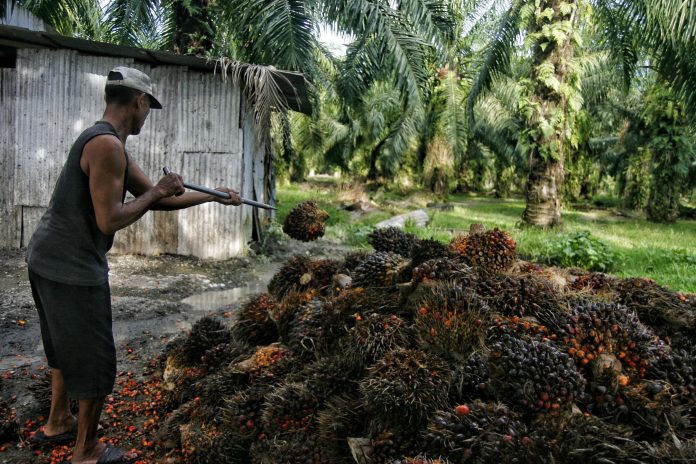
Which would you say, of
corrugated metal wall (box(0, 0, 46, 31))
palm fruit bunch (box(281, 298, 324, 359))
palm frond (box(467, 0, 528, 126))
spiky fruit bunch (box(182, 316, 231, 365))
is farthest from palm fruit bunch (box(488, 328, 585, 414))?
corrugated metal wall (box(0, 0, 46, 31))

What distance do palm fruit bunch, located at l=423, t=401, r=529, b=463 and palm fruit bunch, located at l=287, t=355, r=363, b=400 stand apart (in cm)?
54

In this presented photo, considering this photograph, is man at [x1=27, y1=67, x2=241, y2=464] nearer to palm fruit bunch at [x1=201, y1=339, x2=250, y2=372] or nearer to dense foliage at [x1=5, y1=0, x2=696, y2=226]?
palm fruit bunch at [x1=201, y1=339, x2=250, y2=372]

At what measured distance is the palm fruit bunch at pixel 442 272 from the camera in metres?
3.10

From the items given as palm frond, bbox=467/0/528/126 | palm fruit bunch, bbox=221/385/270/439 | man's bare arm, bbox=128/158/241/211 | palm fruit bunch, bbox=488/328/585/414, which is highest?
palm frond, bbox=467/0/528/126

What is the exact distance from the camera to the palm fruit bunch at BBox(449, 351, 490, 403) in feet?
8.41

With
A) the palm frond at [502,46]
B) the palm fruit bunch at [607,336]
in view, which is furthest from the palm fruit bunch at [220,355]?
the palm frond at [502,46]

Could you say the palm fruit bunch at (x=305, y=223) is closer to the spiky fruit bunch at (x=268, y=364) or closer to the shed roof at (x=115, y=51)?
the spiky fruit bunch at (x=268, y=364)

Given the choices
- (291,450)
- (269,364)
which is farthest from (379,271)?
(291,450)

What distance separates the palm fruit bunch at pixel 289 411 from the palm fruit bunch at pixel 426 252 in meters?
1.02

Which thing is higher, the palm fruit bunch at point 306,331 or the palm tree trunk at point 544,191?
the palm tree trunk at point 544,191

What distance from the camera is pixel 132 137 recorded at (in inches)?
356

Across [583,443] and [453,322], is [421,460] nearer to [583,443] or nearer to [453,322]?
[583,443]

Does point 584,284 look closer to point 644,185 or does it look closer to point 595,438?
point 595,438

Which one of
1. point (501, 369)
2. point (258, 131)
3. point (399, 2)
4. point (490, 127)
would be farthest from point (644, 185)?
point (501, 369)
